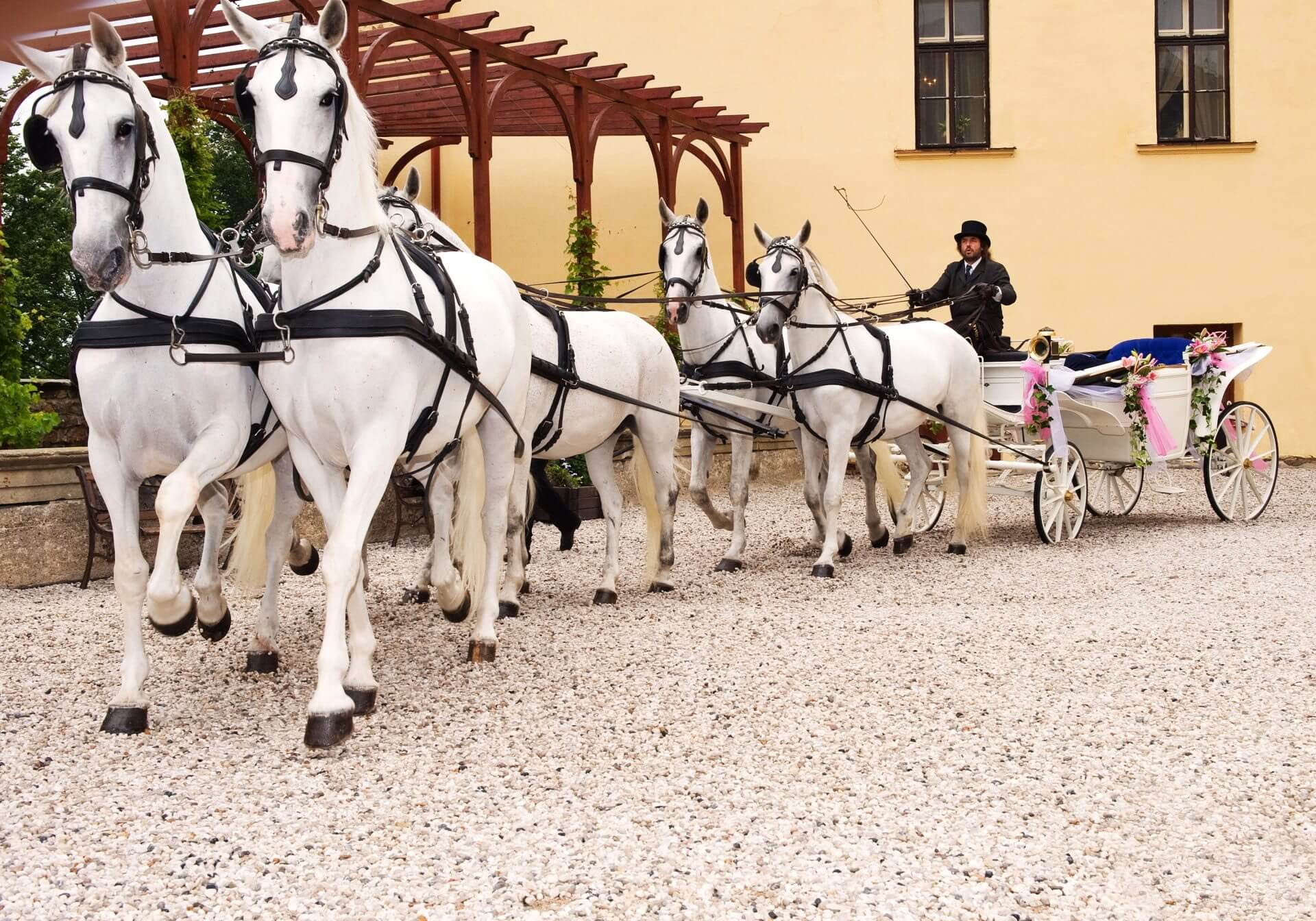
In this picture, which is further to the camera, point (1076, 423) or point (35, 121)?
point (1076, 423)

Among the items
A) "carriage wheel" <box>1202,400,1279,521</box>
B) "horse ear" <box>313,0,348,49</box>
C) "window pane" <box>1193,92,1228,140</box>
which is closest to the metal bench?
"horse ear" <box>313,0,348,49</box>

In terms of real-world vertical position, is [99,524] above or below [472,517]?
below

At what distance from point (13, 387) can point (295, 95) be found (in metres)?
4.83

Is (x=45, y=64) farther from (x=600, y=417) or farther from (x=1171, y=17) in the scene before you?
(x=1171, y=17)

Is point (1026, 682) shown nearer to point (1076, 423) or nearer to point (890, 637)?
point (890, 637)

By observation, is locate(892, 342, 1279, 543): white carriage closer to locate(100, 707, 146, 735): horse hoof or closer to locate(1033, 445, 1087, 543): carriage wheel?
locate(1033, 445, 1087, 543): carriage wheel

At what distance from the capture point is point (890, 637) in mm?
5406

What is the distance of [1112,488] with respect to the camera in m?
11.3

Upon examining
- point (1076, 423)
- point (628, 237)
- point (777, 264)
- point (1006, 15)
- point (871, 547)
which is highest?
point (1006, 15)

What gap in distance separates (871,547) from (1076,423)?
6.06 ft

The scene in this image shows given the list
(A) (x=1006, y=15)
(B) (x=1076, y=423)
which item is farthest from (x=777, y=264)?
(A) (x=1006, y=15)

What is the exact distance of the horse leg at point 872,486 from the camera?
867cm

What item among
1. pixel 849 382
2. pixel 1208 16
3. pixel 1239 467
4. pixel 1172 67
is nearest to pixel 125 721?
pixel 849 382

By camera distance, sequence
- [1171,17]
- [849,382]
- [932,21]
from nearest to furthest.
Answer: [849,382], [932,21], [1171,17]
